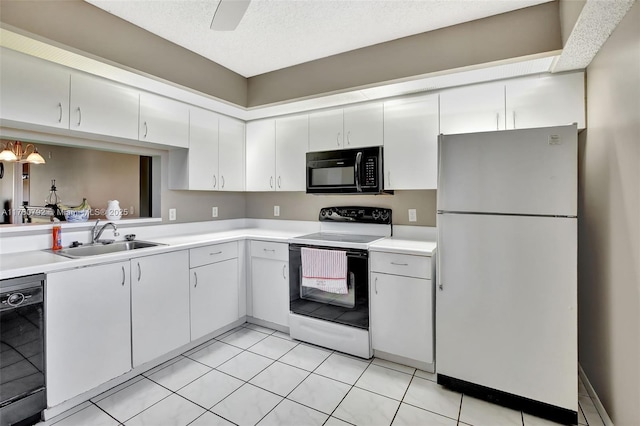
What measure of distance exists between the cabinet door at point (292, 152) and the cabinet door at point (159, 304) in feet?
4.22

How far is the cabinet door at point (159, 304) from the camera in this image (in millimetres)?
2236

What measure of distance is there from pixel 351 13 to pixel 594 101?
1670mm

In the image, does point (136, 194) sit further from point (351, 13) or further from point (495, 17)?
point (495, 17)

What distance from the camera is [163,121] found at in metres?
2.74

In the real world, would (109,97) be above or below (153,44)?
below

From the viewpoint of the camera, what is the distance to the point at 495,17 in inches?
87.2

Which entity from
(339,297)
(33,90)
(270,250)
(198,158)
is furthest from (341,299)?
(33,90)

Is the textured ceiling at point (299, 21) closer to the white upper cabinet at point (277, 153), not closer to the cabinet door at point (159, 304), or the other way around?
the white upper cabinet at point (277, 153)

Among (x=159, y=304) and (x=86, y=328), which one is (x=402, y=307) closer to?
(x=159, y=304)

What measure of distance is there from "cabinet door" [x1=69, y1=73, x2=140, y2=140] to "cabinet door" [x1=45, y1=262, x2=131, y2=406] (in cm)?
103

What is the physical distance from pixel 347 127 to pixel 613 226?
204 centimetres

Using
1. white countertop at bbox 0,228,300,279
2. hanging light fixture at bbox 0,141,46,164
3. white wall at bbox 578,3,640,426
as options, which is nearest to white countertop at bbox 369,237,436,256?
white wall at bbox 578,3,640,426

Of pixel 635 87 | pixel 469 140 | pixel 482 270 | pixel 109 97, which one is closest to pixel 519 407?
pixel 482 270

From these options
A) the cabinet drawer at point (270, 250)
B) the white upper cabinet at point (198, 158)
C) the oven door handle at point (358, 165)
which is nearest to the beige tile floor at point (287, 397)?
the cabinet drawer at point (270, 250)
